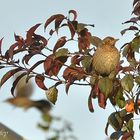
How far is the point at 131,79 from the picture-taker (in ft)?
3.61

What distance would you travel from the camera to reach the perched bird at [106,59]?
1.00 m

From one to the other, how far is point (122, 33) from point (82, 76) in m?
0.32

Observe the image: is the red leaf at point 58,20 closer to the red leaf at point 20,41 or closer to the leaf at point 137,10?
the red leaf at point 20,41

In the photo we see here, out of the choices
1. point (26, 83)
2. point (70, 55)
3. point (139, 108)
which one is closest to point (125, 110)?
point (139, 108)

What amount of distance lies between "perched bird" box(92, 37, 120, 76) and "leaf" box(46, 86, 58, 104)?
0.22 meters

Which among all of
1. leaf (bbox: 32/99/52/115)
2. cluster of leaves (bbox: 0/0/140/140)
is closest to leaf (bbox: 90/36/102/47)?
cluster of leaves (bbox: 0/0/140/140)

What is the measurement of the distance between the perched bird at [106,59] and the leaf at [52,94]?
0.22 m

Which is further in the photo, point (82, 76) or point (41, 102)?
point (82, 76)

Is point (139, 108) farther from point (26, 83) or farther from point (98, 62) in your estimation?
point (26, 83)

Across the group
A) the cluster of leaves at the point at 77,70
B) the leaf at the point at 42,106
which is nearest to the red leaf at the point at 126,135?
the cluster of leaves at the point at 77,70

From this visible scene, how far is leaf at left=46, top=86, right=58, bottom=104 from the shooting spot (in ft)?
3.91

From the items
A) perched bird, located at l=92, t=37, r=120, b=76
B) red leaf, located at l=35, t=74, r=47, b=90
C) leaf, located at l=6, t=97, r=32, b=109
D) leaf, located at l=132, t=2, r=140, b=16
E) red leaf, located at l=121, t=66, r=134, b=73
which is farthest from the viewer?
leaf, located at l=132, t=2, r=140, b=16

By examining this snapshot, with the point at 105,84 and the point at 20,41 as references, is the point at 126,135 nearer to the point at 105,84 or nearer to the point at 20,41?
the point at 105,84

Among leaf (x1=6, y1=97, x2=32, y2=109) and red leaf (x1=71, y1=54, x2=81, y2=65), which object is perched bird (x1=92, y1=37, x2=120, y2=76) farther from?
leaf (x1=6, y1=97, x2=32, y2=109)
